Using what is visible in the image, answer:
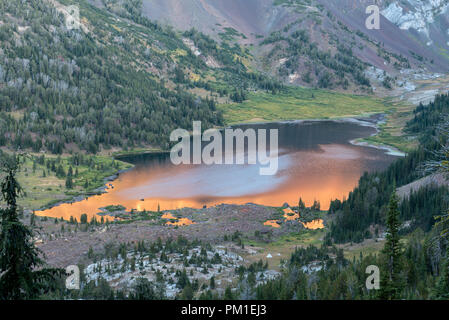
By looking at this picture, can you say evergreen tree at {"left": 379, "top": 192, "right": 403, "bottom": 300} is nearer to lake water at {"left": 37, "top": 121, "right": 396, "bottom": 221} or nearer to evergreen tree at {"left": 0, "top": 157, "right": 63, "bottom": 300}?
evergreen tree at {"left": 0, "top": 157, "right": 63, "bottom": 300}

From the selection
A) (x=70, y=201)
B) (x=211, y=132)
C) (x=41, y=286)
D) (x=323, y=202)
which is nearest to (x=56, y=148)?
(x=70, y=201)

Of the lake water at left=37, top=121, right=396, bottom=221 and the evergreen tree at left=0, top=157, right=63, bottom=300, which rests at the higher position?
the evergreen tree at left=0, top=157, right=63, bottom=300

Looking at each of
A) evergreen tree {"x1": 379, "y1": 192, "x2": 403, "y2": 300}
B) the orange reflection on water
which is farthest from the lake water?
evergreen tree {"x1": 379, "y1": 192, "x2": 403, "y2": 300}

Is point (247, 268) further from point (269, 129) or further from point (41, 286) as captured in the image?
point (269, 129)

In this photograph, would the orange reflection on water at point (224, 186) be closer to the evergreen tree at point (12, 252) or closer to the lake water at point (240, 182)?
the lake water at point (240, 182)

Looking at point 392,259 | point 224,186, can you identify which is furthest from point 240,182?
point 392,259

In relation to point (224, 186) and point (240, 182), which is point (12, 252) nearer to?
point (224, 186)
